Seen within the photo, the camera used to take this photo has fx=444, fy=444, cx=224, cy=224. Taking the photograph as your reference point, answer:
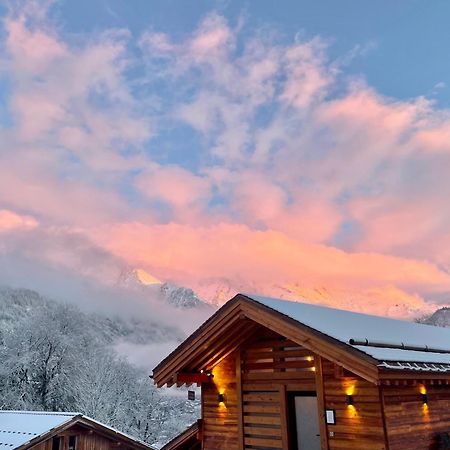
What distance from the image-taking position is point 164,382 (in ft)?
31.6

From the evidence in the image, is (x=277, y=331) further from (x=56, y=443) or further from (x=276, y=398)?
(x=56, y=443)

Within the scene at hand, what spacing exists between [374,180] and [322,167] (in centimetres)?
272

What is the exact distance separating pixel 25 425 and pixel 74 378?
48.1ft

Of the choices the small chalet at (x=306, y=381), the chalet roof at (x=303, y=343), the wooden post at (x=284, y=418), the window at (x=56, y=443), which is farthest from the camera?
the window at (x=56, y=443)

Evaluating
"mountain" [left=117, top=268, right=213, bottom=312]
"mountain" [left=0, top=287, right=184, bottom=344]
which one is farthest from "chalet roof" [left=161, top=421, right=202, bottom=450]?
"mountain" [left=117, top=268, right=213, bottom=312]

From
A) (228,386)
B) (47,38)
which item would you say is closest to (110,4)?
(47,38)

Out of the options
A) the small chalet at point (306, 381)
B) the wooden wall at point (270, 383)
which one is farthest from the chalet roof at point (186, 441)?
the wooden wall at point (270, 383)

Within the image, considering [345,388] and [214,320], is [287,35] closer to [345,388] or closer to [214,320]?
[214,320]

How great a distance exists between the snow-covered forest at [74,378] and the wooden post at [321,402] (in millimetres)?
27954

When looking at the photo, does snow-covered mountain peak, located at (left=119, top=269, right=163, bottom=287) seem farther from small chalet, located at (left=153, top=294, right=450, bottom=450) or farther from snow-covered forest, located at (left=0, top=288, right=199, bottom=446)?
small chalet, located at (left=153, top=294, right=450, bottom=450)

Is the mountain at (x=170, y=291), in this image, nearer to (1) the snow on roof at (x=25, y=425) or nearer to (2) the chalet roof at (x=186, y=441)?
(1) the snow on roof at (x=25, y=425)

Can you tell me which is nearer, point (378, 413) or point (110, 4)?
point (378, 413)

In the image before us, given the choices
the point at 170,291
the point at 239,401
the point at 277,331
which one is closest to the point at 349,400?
the point at 277,331

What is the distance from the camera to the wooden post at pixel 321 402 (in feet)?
26.1
